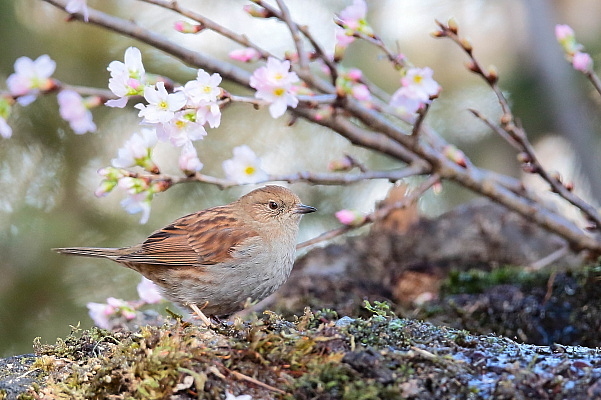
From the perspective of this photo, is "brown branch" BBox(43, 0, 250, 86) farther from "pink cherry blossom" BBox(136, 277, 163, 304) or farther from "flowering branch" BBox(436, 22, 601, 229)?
"pink cherry blossom" BBox(136, 277, 163, 304)

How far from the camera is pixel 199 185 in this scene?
21.2 ft

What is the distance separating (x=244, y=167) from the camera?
3.56 m

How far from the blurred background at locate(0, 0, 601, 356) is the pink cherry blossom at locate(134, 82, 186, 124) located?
1865 millimetres

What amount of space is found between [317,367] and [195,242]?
2027mm

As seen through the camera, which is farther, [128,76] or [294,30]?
[294,30]

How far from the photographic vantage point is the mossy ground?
7.05ft

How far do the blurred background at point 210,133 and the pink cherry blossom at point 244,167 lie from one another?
1360 millimetres

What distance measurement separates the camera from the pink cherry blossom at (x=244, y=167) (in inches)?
139

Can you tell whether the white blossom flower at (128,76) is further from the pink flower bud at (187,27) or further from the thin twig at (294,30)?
the thin twig at (294,30)

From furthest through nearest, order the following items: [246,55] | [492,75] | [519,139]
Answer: [519,139] → [246,55] → [492,75]

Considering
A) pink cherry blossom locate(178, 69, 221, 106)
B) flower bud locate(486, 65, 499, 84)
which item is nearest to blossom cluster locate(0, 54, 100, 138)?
pink cherry blossom locate(178, 69, 221, 106)

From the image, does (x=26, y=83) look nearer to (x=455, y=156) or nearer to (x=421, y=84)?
(x=421, y=84)

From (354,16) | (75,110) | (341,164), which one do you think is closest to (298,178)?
(341,164)

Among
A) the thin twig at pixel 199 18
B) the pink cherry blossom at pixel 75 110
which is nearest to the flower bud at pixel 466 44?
the thin twig at pixel 199 18
